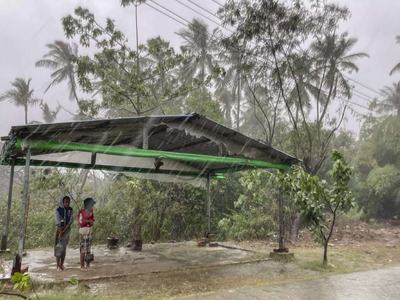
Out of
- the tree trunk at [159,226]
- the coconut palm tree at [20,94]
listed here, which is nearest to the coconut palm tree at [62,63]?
the coconut palm tree at [20,94]

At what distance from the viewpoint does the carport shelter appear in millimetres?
5539

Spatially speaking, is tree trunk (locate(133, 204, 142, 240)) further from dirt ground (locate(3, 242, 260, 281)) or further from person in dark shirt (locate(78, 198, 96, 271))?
person in dark shirt (locate(78, 198, 96, 271))

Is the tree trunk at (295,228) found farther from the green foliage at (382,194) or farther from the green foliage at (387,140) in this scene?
the green foliage at (387,140)

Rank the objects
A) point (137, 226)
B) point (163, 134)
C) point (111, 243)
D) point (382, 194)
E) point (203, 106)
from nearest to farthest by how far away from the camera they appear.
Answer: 1. point (163, 134)
2. point (111, 243)
3. point (137, 226)
4. point (203, 106)
5. point (382, 194)

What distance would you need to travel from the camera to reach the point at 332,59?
52.1 ft

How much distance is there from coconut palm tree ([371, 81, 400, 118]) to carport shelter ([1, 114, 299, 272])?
2426cm

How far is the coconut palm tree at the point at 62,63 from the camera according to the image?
23.8 metres

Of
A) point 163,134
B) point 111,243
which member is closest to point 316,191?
point 163,134

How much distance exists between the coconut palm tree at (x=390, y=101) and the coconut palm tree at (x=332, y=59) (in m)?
14.6

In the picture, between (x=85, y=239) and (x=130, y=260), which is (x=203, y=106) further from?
(x=85, y=239)

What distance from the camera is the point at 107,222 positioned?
1232cm

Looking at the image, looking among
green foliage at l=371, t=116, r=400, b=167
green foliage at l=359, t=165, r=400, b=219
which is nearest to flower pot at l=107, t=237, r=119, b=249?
green foliage at l=359, t=165, r=400, b=219

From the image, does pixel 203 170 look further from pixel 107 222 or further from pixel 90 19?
pixel 90 19

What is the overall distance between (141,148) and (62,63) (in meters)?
19.7
